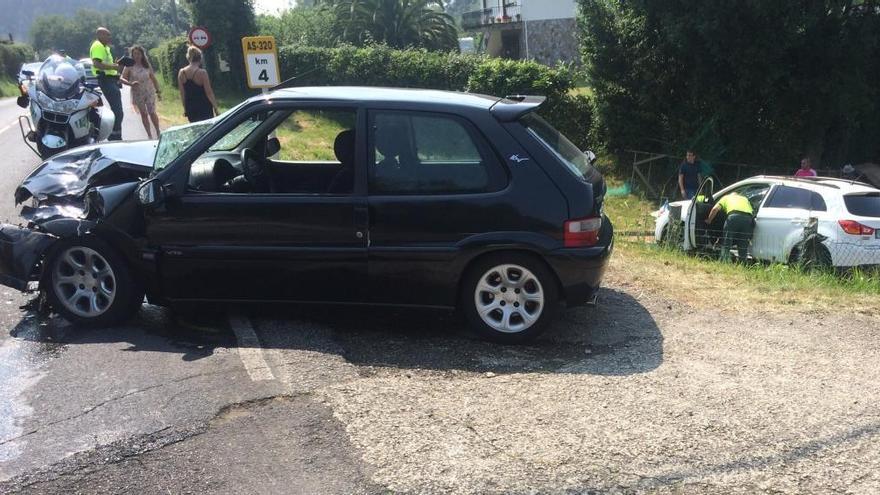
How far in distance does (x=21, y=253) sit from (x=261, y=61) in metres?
6.73

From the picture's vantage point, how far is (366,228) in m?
5.20

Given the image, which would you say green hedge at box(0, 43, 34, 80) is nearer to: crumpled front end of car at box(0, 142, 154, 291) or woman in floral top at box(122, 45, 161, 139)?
woman in floral top at box(122, 45, 161, 139)

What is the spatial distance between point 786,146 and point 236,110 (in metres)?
17.5

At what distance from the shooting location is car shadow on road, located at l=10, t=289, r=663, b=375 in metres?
4.95

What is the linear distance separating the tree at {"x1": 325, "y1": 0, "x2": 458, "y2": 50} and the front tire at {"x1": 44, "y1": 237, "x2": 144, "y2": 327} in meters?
31.1

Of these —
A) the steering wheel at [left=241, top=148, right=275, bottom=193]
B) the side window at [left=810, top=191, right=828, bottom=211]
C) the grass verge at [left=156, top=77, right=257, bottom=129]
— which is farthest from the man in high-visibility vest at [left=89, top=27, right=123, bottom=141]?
the side window at [left=810, top=191, right=828, bottom=211]

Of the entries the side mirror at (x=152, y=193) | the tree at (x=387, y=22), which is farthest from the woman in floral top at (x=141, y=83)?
the tree at (x=387, y=22)

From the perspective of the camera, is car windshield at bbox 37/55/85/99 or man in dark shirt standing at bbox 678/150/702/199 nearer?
car windshield at bbox 37/55/85/99

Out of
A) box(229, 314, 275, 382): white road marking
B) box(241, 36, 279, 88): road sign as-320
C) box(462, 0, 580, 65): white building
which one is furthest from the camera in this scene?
box(462, 0, 580, 65): white building

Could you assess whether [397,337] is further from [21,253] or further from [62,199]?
[62,199]

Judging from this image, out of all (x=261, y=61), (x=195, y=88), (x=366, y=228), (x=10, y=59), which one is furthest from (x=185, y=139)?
(x=10, y=59)

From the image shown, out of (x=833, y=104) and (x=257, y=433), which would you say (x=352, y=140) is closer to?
(x=257, y=433)

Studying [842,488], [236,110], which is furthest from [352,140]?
[842,488]

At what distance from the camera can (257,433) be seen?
13.0 feet
